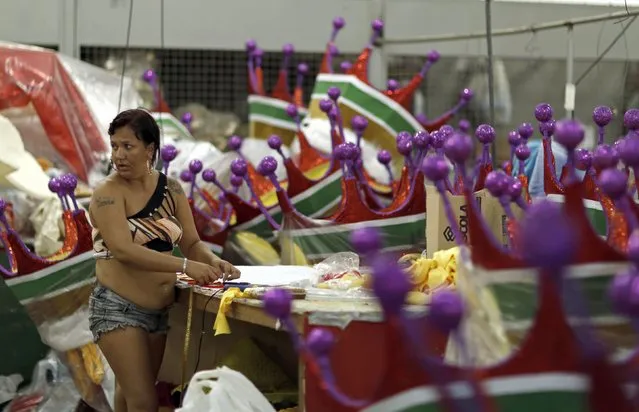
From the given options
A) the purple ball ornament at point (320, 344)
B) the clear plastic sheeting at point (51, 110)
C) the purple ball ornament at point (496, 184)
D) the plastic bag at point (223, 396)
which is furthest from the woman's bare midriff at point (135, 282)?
the clear plastic sheeting at point (51, 110)

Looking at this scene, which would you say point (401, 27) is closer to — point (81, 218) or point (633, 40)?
point (633, 40)

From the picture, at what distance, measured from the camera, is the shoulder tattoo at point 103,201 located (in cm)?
315

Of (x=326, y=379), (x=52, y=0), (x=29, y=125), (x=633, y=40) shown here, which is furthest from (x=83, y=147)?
(x=326, y=379)

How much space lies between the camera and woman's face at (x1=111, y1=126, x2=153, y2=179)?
319 centimetres

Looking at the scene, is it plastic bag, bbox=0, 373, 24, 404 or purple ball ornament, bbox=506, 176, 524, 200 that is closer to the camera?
purple ball ornament, bbox=506, 176, 524, 200

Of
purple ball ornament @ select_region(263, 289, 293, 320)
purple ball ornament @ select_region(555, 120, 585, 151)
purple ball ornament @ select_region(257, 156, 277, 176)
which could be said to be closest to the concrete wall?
purple ball ornament @ select_region(257, 156, 277, 176)

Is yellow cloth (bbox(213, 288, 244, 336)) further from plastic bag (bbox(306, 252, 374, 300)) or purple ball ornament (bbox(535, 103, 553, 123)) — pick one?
purple ball ornament (bbox(535, 103, 553, 123))

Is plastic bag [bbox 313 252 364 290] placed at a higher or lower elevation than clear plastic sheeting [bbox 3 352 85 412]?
higher

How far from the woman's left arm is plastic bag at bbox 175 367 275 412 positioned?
2.27ft

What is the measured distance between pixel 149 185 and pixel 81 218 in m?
0.84

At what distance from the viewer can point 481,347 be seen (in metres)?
1.97

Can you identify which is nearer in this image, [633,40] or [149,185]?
[149,185]

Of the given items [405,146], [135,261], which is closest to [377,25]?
[405,146]

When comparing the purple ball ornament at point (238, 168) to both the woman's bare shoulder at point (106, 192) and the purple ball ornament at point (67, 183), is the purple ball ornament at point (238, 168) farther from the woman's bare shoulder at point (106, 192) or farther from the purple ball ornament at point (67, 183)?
the woman's bare shoulder at point (106, 192)
